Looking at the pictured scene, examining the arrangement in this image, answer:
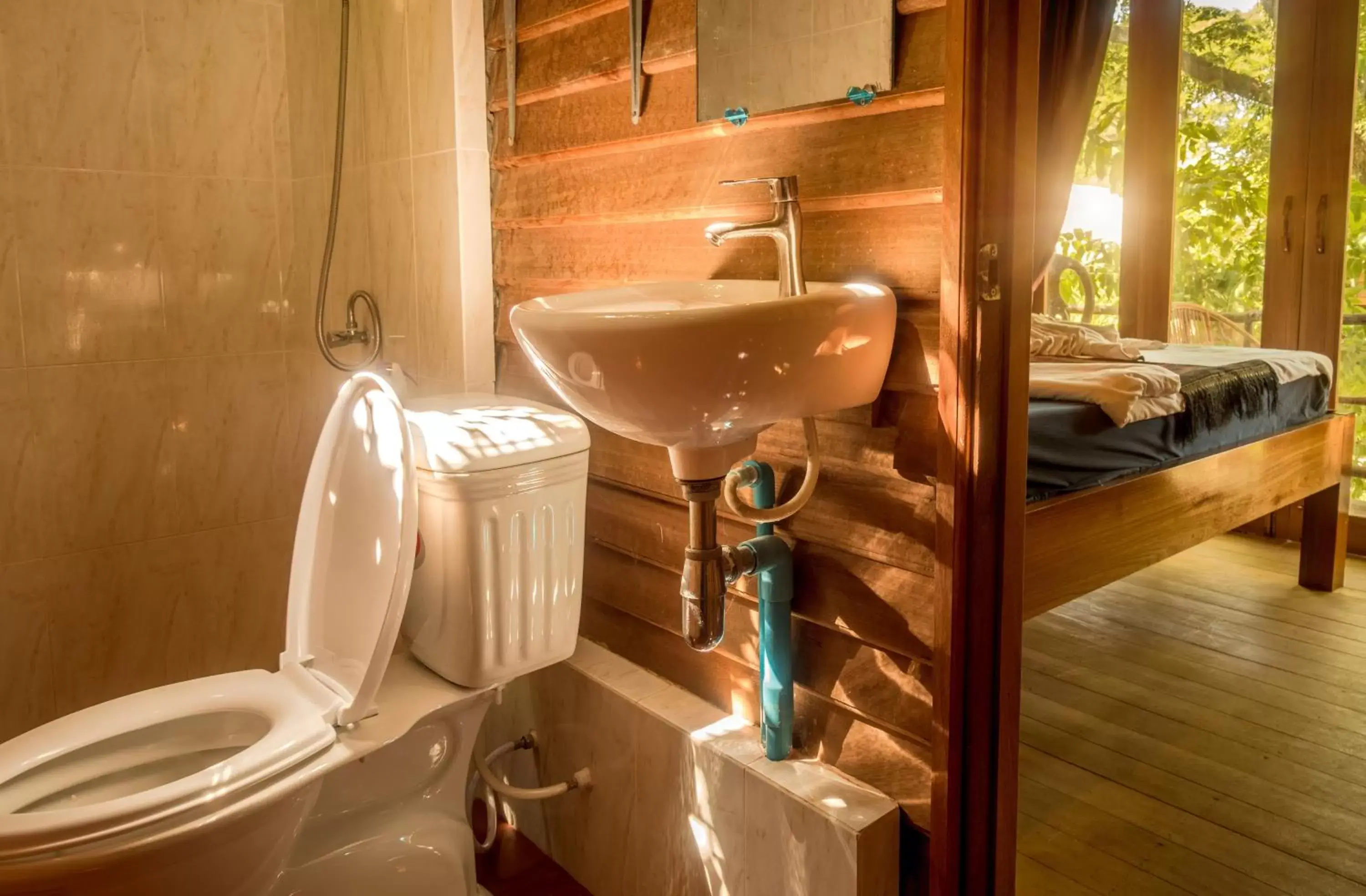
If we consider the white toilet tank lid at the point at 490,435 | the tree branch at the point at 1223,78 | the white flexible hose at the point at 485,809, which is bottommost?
the white flexible hose at the point at 485,809

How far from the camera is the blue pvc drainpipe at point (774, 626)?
4.83ft

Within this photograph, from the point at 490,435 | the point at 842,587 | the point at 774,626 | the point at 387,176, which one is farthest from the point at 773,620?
the point at 387,176

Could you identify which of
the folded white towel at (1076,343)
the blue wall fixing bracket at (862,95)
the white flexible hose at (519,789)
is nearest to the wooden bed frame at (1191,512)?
the folded white towel at (1076,343)

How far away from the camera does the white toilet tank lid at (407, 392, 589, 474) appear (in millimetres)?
1538

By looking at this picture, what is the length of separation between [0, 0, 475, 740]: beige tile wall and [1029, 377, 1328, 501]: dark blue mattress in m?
1.18

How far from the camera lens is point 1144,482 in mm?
2139

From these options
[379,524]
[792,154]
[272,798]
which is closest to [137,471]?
[379,524]

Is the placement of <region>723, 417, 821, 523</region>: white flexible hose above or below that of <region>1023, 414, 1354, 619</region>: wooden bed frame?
above

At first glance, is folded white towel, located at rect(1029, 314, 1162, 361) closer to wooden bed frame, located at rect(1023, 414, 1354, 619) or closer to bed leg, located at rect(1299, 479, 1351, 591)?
wooden bed frame, located at rect(1023, 414, 1354, 619)

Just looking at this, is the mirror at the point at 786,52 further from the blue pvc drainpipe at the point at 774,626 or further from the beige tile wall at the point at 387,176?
the beige tile wall at the point at 387,176

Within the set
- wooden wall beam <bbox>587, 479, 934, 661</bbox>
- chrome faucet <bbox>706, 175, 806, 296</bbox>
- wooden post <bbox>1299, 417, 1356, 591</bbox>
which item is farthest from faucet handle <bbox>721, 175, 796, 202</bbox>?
wooden post <bbox>1299, 417, 1356, 591</bbox>

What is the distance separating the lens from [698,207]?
162 cm

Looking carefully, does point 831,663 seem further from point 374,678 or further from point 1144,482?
point 1144,482

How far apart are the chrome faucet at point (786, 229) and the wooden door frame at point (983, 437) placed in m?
0.22
